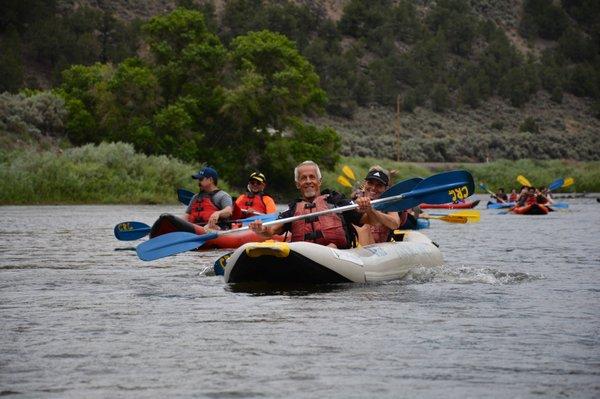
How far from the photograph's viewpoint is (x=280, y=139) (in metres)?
45.4

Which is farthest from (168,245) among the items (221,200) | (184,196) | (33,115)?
(33,115)

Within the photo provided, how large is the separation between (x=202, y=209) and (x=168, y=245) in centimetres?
397

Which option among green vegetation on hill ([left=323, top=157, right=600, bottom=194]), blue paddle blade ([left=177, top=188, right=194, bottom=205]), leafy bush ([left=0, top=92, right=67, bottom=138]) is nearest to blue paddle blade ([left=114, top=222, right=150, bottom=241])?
blue paddle blade ([left=177, top=188, right=194, bottom=205])

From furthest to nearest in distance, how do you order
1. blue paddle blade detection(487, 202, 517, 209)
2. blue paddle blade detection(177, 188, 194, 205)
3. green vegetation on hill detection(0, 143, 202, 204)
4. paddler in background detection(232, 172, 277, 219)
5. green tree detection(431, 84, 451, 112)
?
green tree detection(431, 84, 451, 112) → green vegetation on hill detection(0, 143, 202, 204) → blue paddle blade detection(487, 202, 517, 209) → blue paddle blade detection(177, 188, 194, 205) → paddler in background detection(232, 172, 277, 219)

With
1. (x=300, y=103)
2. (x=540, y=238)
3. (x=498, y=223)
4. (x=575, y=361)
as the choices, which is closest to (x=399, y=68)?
(x=300, y=103)

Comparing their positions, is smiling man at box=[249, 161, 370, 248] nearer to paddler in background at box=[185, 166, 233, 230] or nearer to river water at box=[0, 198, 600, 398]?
river water at box=[0, 198, 600, 398]

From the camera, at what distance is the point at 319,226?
11078 millimetres

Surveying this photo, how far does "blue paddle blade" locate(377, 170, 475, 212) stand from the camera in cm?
1153

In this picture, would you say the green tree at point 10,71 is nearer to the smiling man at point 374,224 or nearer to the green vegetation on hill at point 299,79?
the green vegetation on hill at point 299,79

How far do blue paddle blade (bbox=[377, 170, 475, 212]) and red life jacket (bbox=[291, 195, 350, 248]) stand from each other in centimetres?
57

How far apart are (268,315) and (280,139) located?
36488 mm

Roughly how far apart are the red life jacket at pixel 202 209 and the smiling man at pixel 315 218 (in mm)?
4753

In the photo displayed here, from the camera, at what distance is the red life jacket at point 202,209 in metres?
15.9

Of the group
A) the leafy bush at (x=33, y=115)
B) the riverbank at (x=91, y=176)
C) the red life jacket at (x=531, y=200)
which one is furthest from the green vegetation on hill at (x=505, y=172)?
the red life jacket at (x=531, y=200)
